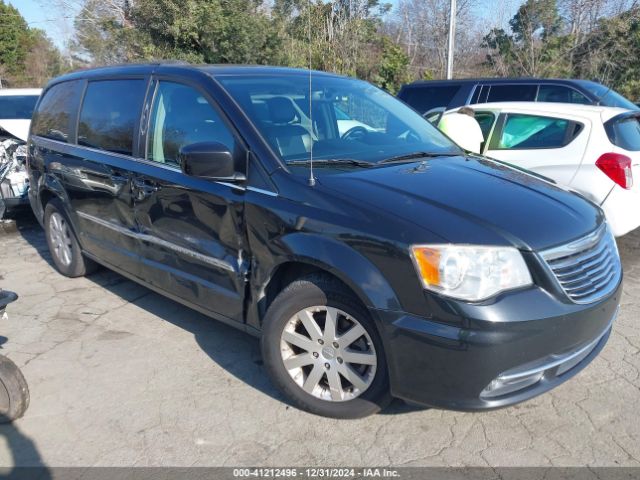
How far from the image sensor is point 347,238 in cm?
271

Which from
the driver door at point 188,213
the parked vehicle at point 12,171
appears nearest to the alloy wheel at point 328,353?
the driver door at point 188,213

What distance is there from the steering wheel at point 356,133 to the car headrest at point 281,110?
0.36m

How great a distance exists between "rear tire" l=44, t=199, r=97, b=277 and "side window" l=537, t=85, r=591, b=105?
260 inches

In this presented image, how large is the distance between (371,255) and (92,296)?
3.22 m

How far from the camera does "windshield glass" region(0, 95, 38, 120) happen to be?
8508 millimetres

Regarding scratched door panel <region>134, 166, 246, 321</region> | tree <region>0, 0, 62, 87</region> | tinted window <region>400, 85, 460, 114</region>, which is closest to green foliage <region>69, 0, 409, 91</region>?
tinted window <region>400, 85, 460, 114</region>

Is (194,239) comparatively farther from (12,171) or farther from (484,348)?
(12,171)

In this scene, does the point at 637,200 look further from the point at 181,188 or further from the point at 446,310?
the point at 181,188

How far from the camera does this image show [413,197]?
2.81 meters

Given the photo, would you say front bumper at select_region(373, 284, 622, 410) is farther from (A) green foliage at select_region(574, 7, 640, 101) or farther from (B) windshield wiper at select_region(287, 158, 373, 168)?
(A) green foliage at select_region(574, 7, 640, 101)

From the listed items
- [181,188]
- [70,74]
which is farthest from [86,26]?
[181,188]

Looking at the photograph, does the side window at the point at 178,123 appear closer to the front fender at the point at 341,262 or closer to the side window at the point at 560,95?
the front fender at the point at 341,262

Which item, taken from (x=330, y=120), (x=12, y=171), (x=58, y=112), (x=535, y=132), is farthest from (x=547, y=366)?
(x=12, y=171)

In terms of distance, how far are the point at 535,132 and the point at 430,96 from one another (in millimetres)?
3703
